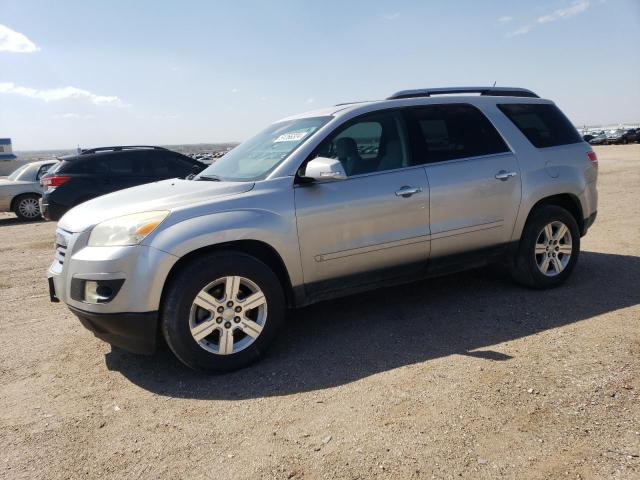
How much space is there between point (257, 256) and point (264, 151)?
1.04 metres

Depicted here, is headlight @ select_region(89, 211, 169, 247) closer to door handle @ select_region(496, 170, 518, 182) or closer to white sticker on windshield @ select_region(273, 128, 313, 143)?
white sticker on windshield @ select_region(273, 128, 313, 143)

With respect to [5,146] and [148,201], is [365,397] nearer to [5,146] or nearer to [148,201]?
[148,201]

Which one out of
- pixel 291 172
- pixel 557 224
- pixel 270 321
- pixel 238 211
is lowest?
pixel 270 321

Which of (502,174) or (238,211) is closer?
(238,211)

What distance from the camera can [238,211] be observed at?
136 inches

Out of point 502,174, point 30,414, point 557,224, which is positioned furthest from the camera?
point 557,224

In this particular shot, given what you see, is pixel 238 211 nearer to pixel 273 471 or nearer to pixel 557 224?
pixel 273 471

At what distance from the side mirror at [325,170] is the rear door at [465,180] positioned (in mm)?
938

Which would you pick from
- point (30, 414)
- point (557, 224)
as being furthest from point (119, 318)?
point (557, 224)

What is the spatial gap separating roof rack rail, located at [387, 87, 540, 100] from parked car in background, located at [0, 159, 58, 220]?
38.2 feet

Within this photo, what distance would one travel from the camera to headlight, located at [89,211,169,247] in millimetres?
3230

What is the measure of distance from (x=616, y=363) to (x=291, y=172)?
258cm

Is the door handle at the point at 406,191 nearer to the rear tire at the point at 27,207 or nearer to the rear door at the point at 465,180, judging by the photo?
the rear door at the point at 465,180

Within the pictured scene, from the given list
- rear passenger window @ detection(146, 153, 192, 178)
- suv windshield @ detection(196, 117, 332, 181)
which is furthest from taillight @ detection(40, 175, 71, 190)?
suv windshield @ detection(196, 117, 332, 181)
